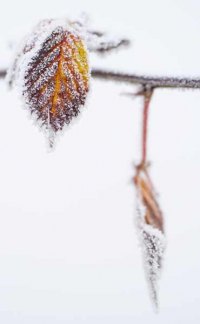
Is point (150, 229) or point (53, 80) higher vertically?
point (53, 80)

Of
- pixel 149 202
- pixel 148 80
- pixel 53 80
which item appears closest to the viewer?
pixel 53 80

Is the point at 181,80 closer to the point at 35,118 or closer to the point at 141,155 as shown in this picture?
the point at 35,118

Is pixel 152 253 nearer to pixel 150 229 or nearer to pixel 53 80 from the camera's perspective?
pixel 150 229

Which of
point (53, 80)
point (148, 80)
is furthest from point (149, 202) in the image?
point (53, 80)

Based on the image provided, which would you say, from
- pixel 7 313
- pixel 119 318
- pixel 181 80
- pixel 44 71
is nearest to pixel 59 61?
pixel 44 71

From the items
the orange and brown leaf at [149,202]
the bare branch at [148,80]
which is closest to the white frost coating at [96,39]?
the bare branch at [148,80]
